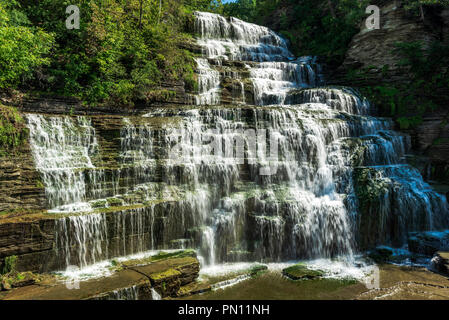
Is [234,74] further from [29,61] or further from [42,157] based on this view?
[42,157]

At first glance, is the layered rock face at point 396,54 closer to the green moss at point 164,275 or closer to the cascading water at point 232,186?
the cascading water at point 232,186

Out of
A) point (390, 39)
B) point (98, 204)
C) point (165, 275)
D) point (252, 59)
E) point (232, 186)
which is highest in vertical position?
point (252, 59)

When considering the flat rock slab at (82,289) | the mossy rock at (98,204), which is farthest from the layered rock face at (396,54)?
the mossy rock at (98,204)

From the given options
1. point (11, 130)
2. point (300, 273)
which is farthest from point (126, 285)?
point (11, 130)

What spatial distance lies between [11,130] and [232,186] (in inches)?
261

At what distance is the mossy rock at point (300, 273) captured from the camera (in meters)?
7.33

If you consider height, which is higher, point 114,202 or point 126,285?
point 114,202

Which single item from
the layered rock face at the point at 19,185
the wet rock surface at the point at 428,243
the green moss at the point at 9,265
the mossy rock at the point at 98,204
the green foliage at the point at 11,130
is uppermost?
the green foliage at the point at 11,130

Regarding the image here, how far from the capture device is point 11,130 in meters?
7.75

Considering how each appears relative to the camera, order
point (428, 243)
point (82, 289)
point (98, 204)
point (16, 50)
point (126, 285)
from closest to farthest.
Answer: point (82, 289) < point (126, 285) < point (98, 204) < point (428, 243) < point (16, 50)

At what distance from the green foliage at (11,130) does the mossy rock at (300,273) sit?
323 inches

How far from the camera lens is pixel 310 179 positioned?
1006 cm

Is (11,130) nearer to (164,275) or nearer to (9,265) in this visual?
(9,265)

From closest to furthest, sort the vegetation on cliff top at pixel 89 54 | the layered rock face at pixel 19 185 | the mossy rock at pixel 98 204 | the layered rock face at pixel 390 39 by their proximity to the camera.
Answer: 1. the layered rock face at pixel 19 185
2. the mossy rock at pixel 98 204
3. the vegetation on cliff top at pixel 89 54
4. the layered rock face at pixel 390 39
